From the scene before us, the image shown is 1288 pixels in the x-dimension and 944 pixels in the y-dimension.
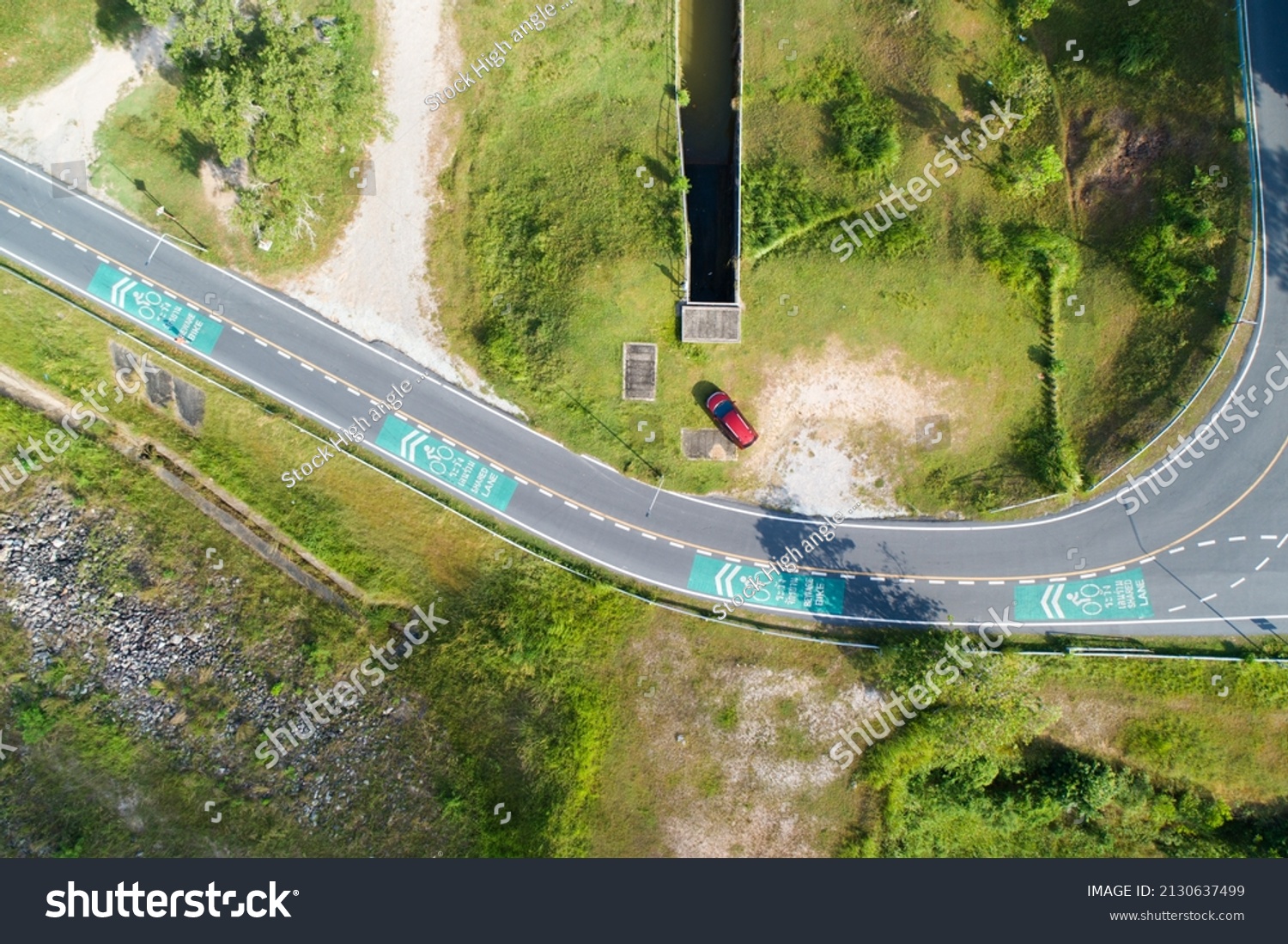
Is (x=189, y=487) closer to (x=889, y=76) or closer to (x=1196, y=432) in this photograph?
(x=889, y=76)

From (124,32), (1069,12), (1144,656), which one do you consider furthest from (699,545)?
(124,32)

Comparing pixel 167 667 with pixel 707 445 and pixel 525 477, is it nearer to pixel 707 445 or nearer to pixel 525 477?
pixel 525 477

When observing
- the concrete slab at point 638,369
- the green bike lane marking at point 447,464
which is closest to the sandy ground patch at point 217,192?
the green bike lane marking at point 447,464

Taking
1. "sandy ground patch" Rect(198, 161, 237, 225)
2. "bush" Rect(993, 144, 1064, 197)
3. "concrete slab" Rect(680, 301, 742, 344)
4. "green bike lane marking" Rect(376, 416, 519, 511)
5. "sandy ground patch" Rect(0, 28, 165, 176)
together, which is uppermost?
"bush" Rect(993, 144, 1064, 197)

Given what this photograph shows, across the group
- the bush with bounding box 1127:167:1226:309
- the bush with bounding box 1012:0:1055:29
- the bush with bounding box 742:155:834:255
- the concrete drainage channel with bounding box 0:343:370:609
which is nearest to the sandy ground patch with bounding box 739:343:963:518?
the bush with bounding box 742:155:834:255

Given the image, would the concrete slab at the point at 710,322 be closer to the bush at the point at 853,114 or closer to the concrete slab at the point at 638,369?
the concrete slab at the point at 638,369

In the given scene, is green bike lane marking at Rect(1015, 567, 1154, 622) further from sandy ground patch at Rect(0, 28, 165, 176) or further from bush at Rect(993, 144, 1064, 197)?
sandy ground patch at Rect(0, 28, 165, 176)
